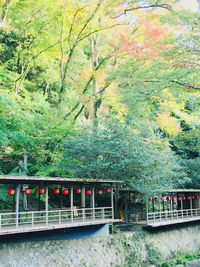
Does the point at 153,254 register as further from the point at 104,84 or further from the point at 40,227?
the point at 104,84

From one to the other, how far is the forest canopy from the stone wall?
128 inches

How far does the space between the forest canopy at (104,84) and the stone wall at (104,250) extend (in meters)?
3.26

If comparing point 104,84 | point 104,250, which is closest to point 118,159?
point 104,250

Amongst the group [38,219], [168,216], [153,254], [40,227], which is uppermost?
[40,227]

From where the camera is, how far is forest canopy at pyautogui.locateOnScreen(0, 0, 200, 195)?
14.2 meters

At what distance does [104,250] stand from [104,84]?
1318 centimetres

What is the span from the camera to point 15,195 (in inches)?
498

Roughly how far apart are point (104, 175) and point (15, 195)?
6166 millimetres

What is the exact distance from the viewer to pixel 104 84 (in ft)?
76.3

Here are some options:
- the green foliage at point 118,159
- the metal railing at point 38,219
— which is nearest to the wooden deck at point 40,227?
the metal railing at point 38,219

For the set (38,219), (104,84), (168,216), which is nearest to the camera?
(38,219)

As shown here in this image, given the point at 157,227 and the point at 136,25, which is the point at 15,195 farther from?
the point at 136,25

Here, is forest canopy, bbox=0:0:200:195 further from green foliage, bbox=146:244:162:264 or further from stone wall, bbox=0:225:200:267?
green foliage, bbox=146:244:162:264

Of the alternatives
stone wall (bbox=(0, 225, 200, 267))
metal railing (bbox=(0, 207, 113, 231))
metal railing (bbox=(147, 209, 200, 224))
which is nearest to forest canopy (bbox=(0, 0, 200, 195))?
metal railing (bbox=(147, 209, 200, 224))
